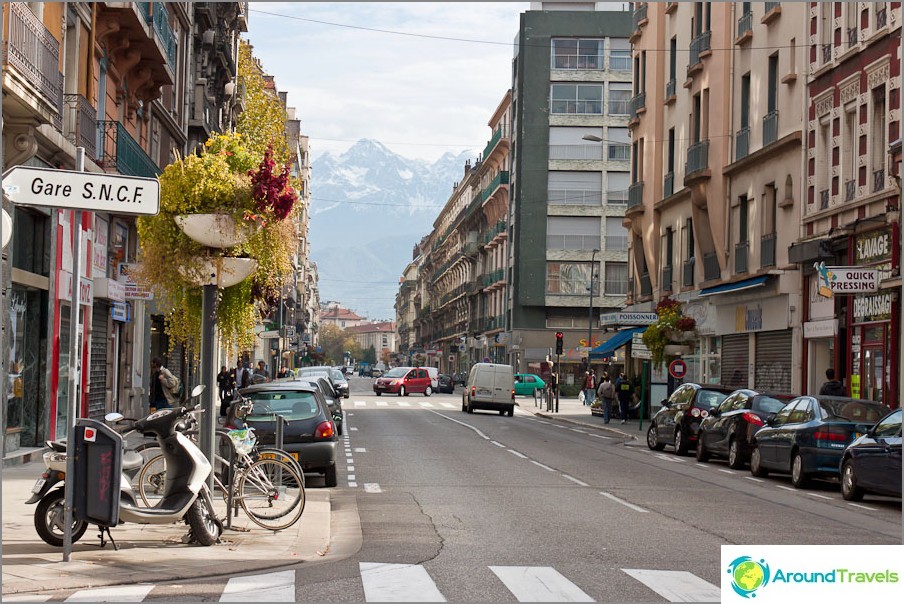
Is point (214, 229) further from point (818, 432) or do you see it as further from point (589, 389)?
point (589, 389)

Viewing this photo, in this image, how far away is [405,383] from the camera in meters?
72.5

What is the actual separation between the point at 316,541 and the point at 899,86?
19148mm

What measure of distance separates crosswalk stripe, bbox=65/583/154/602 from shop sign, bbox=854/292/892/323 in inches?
837

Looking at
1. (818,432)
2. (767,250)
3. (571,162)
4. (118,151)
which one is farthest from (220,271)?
(571,162)

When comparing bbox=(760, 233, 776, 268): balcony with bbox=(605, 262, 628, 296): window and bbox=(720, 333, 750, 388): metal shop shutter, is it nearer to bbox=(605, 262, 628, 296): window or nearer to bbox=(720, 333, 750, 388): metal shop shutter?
bbox=(720, 333, 750, 388): metal shop shutter

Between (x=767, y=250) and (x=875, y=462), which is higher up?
(x=767, y=250)

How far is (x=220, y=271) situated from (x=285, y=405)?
208 inches

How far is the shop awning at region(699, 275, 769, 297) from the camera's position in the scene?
116ft

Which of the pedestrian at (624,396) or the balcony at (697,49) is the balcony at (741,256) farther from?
the pedestrian at (624,396)

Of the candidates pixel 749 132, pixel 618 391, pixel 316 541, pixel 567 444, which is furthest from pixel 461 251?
pixel 316 541

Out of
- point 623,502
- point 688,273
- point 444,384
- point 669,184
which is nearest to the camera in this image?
point 623,502

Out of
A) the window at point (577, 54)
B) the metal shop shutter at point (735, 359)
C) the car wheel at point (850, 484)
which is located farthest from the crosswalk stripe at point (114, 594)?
the window at point (577, 54)

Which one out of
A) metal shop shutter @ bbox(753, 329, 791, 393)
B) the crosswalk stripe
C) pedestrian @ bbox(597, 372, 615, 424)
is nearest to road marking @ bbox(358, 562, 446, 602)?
the crosswalk stripe

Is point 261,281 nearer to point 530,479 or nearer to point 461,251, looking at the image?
point 530,479
